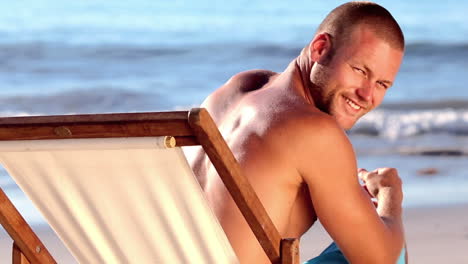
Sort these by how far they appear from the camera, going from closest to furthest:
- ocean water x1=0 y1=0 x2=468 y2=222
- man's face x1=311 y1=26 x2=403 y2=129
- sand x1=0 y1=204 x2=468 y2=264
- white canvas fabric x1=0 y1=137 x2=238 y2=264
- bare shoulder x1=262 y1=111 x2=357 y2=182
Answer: white canvas fabric x1=0 y1=137 x2=238 y2=264 < bare shoulder x1=262 y1=111 x2=357 y2=182 < man's face x1=311 y1=26 x2=403 y2=129 < sand x1=0 y1=204 x2=468 y2=264 < ocean water x1=0 y1=0 x2=468 y2=222

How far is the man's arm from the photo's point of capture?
8.27 ft

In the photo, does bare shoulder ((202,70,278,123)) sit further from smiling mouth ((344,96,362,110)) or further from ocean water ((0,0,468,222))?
ocean water ((0,0,468,222))

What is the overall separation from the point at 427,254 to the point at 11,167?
2774 millimetres

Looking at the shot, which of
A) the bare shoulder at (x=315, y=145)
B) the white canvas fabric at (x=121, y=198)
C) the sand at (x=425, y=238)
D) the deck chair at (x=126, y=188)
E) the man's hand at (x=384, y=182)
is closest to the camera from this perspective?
the deck chair at (x=126, y=188)

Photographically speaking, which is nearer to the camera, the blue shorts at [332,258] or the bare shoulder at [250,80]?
the blue shorts at [332,258]

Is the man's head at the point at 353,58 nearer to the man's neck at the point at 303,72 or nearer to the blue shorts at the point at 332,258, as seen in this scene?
the man's neck at the point at 303,72

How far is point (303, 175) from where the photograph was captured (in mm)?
2574

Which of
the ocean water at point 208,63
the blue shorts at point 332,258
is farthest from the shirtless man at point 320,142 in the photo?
the ocean water at point 208,63

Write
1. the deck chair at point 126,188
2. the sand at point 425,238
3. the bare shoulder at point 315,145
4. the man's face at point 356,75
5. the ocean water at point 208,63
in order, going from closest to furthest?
the deck chair at point 126,188
the bare shoulder at point 315,145
the man's face at point 356,75
the sand at point 425,238
the ocean water at point 208,63

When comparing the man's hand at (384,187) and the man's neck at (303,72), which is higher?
the man's neck at (303,72)

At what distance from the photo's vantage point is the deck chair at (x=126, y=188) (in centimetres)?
219

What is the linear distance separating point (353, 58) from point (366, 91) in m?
0.10

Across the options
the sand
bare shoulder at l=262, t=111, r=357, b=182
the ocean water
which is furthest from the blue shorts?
the ocean water

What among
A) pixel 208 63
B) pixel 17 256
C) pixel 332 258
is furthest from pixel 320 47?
pixel 208 63
